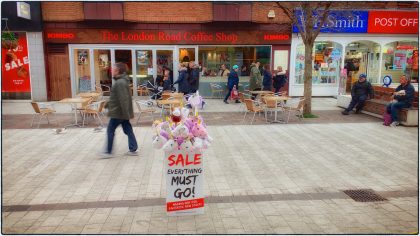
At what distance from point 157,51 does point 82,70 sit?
355cm

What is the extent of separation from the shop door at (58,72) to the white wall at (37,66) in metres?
0.27

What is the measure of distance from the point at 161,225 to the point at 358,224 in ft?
7.77

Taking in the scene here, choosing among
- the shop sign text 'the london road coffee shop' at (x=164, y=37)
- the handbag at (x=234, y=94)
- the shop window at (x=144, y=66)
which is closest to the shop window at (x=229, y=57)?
the shop sign text 'the london road coffee shop' at (x=164, y=37)

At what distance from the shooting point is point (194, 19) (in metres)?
15.1

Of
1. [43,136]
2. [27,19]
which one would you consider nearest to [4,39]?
[27,19]

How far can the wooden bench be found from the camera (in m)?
9.55

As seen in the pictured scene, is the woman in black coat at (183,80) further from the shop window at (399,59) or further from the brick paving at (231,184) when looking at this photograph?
the shop window at (399,59)

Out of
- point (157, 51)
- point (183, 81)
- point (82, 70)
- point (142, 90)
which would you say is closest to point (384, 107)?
point (183, 81)

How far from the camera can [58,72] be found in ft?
50.0

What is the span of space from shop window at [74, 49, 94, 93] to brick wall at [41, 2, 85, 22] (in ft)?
4.78

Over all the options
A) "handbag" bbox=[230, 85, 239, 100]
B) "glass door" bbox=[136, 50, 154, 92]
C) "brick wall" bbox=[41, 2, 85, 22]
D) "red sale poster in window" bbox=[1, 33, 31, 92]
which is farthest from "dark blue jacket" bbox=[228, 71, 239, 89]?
"red sale poster in window" bbox=[1, 33, 31, 92]

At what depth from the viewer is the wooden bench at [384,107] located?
9547 mm

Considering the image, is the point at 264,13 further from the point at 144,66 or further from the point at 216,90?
the point at 144,66

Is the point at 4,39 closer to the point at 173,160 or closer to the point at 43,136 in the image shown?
the point at 43,136
